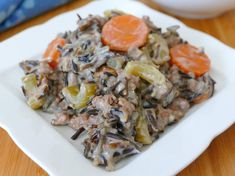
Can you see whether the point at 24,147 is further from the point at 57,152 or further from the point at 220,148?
the point at 220,148

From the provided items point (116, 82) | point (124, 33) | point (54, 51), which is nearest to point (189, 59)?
point (124, 33)

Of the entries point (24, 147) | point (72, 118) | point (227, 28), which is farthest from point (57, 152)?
point (227, 28)

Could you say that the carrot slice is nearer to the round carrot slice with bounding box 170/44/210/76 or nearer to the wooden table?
the wooden table

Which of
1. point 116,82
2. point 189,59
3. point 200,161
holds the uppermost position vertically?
point 116,82

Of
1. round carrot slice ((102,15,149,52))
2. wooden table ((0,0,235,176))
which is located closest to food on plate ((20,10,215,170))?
round carrot slice ((102,15,149,52))

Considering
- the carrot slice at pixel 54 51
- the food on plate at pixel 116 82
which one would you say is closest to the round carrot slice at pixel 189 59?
the food on plate at pixel 116 82

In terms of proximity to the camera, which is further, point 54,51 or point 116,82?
point 54,51

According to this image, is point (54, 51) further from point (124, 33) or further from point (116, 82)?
point (116, 82)
